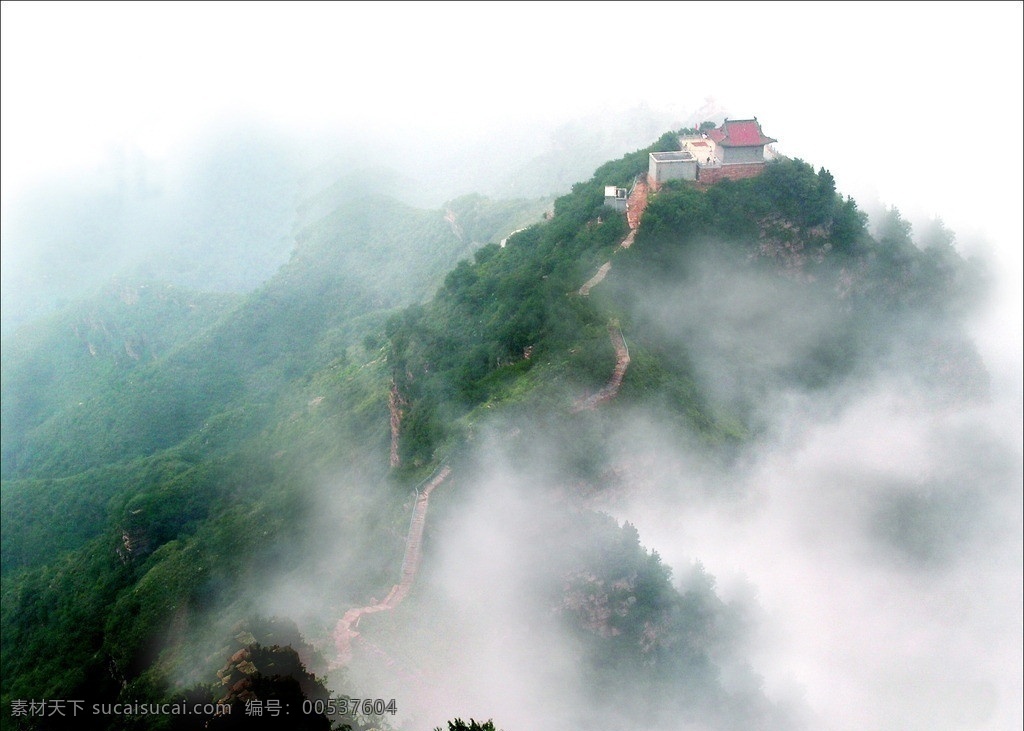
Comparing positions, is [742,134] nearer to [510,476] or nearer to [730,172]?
[730,172]

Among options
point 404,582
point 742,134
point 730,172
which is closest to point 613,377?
point 404,582

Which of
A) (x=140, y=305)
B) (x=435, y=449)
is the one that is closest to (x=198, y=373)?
(x=140, y=305)

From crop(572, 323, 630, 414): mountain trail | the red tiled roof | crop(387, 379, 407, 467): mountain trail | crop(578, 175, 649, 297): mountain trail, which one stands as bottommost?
crop(387, 379, 407, 467): mountain trail

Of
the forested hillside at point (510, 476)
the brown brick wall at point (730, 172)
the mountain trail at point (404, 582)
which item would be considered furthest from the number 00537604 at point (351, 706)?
the brown brick wall at point (730, 172)

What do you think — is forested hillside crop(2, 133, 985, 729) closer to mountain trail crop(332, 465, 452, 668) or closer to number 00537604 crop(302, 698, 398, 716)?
number 00537604 crop(302, 698, 398, 716)

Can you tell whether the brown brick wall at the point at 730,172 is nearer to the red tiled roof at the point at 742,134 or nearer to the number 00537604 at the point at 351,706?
the red tiled roof at the point at 742,134

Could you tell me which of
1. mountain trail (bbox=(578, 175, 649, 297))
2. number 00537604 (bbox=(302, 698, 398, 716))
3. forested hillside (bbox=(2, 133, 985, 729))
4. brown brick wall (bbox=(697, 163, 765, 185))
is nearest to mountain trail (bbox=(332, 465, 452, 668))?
forested hillside (bbox=(2, 133, 985, 729))
